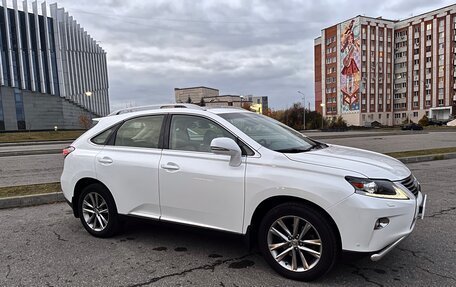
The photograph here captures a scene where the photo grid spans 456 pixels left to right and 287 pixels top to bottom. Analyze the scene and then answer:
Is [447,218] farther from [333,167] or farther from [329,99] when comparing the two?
[329,99]

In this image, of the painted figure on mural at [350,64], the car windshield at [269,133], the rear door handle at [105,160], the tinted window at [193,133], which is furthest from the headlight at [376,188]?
the painted figure on mural at [350,64]

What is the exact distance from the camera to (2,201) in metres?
6.32

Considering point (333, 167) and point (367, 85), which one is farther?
point (367, 85)

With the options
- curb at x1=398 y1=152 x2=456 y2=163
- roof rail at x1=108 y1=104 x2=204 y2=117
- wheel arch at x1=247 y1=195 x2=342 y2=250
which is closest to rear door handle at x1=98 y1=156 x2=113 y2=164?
roof rail at x1=108 y1=104 x2=204 y2=117

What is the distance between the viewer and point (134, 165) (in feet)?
13.7

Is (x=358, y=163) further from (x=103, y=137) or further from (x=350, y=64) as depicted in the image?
(x=350, y=64)

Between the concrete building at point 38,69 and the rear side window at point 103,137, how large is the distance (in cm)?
5845

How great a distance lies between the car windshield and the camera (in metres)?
3.72

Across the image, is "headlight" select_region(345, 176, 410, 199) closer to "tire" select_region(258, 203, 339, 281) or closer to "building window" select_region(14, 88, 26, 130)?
"tire" select_region(258, 203, 339, 281)

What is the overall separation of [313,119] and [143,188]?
68.0 m

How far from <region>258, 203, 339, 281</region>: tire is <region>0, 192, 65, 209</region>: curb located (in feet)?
16.1

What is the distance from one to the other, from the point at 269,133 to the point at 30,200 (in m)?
5.06

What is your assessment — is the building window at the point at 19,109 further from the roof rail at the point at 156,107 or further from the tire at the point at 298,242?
the tire at the point at 298,242

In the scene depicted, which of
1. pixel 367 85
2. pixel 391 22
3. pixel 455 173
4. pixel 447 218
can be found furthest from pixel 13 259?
pixel 391 22
